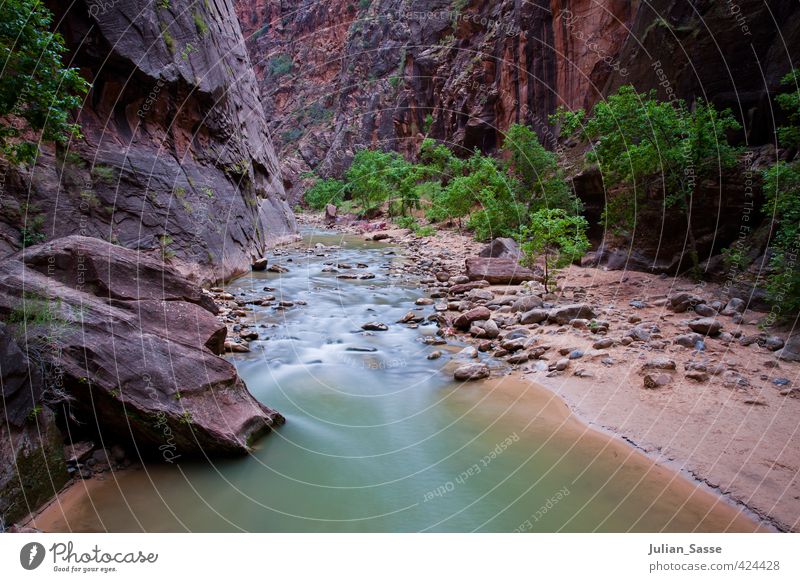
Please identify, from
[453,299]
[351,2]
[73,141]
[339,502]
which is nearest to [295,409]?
[339,502]

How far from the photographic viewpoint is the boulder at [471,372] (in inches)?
296

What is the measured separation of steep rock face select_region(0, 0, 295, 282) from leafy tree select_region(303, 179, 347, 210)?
102 feet

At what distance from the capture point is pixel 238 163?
19625 millimetres

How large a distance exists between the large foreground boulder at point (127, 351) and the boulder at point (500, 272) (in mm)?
8408

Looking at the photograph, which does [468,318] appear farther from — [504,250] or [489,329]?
[504,250]

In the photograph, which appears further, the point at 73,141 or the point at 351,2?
the point at 351,2

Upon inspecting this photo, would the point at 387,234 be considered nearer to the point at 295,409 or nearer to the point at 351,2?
the point at 295,409

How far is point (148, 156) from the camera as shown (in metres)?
13.6

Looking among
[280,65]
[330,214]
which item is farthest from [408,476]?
[280,65]

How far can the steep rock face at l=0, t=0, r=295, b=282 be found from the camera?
422 inches

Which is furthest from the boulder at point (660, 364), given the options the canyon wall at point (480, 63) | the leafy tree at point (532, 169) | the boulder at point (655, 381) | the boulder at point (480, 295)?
the leafy tree at point (532, 169)

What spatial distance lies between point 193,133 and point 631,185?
13.7 meters

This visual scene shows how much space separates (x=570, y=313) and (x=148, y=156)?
11725 millimetres

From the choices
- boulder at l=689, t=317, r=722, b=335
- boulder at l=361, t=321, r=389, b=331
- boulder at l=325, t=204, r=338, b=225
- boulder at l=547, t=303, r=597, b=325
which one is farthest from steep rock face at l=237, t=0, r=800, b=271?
boulder at l=325, t=204, r=338, b=225
